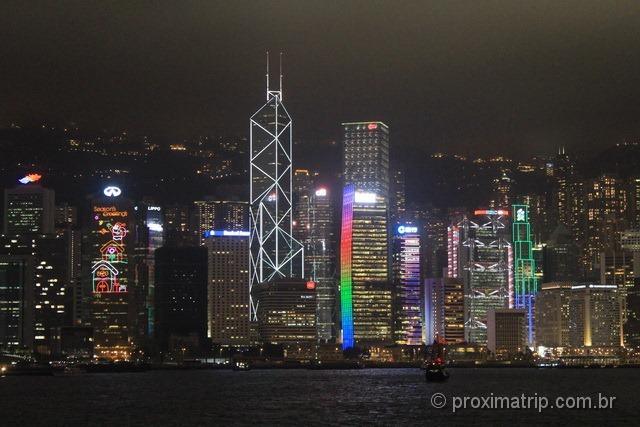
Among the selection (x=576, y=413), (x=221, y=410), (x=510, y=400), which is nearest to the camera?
(x=576, y=413)

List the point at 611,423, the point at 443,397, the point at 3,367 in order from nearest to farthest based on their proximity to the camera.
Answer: the point at 611,423 → the point at 443,397 → the point at 3,367

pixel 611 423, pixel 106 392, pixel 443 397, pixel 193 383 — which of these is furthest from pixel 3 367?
pixel 611 423

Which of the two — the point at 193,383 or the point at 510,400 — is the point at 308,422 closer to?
the point at 510,400

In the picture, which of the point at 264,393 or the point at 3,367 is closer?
the point at 264,393

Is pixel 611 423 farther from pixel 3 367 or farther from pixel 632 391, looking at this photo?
pixel 3 367

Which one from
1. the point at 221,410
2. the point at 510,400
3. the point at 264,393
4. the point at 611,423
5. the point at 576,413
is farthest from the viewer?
the point at 264,393

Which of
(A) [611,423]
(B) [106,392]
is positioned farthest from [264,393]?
(A) [611,423]
